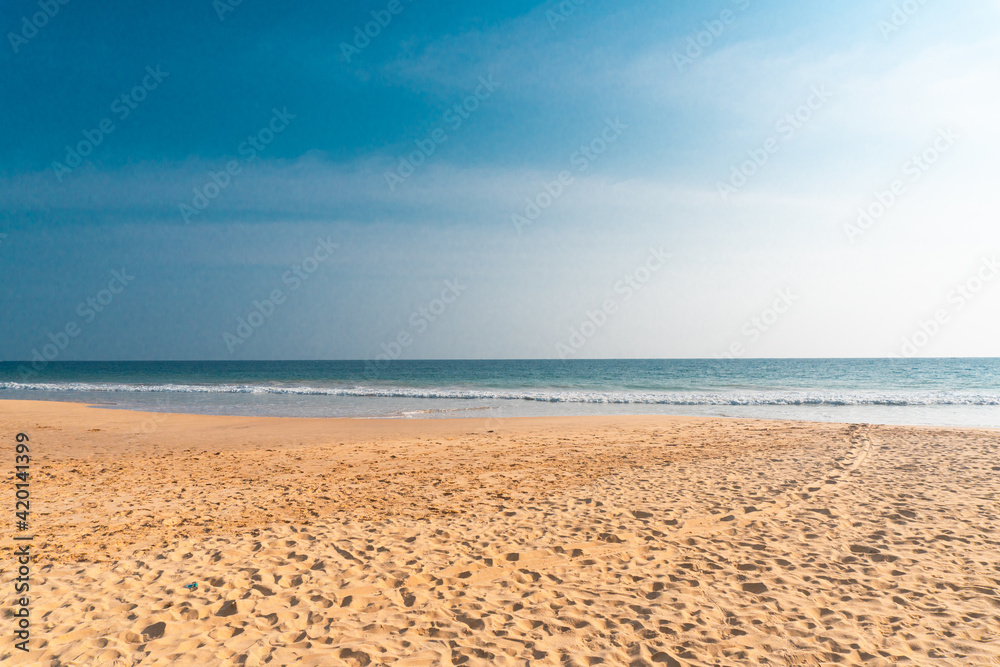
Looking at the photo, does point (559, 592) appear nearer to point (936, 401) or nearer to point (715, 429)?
point (715, 429)

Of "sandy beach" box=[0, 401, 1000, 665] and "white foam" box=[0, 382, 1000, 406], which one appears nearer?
"sandy beach" box=[0, 401, 1000, 665]

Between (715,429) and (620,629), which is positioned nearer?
(620,629)

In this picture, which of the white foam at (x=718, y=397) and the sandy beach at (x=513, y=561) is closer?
the sandy beach at (x=513, y=561)

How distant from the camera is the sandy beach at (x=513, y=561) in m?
4.23

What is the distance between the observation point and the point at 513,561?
5902 millimetres

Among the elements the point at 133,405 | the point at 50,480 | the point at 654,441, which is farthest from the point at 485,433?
the point at 133,405

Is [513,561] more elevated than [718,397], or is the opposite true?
[718,397]

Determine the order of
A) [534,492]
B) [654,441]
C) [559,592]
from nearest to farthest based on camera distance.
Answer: [559,592] < [534,492] < [654,441]

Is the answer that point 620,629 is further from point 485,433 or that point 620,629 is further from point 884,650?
point 485,433

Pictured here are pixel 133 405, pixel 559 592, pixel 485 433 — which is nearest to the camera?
pixel 559 592

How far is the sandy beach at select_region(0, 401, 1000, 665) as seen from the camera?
13.9 feet

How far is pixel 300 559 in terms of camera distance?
5891mm

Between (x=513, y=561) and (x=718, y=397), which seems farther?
(x=718, y=397)

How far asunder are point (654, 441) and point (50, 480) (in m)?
13.5
